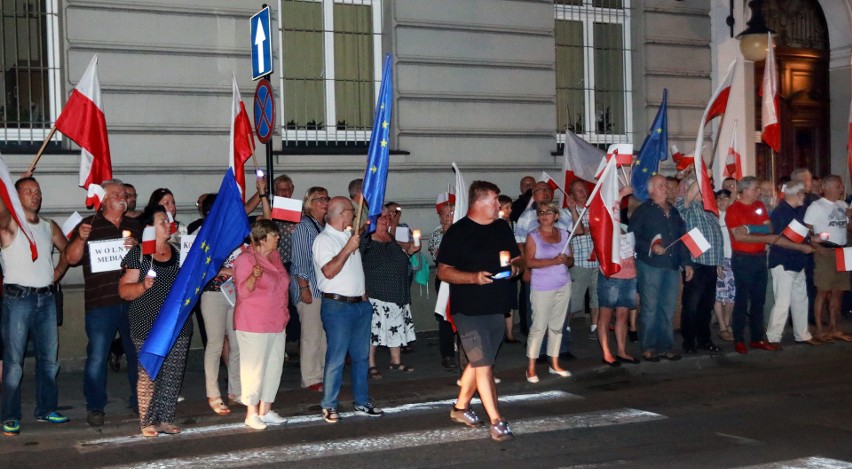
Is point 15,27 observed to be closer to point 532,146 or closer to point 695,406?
point 532,146

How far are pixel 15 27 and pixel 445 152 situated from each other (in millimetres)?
5613

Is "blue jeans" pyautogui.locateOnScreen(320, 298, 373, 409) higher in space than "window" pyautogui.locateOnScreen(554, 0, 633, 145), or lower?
lower

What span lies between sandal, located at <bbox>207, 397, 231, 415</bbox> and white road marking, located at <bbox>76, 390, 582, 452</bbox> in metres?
0.22

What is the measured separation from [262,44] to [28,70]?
3.13 meters

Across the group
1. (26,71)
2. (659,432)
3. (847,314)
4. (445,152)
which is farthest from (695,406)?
(26,71)

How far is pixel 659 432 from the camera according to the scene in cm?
847

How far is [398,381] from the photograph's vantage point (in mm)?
11008

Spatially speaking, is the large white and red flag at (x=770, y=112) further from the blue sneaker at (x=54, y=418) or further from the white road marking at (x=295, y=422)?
the blue sneaker at (x=54, y=418)

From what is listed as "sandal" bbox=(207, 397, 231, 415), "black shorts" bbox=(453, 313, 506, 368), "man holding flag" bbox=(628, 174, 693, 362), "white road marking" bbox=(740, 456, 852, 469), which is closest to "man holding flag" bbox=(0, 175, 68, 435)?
"sandal" bbox=(207, 397, 231, 415)

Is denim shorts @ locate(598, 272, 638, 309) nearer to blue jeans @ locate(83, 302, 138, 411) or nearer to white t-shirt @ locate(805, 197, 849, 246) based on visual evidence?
white t-shirt @ locate(805, 197, 849, 246)

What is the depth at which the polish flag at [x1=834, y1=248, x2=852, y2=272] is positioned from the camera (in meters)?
12.8

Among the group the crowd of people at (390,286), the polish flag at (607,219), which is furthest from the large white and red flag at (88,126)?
the polish flag at (607,219)

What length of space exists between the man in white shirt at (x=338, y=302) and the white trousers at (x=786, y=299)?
236 inches

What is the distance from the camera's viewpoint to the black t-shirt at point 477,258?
8.40 meters
